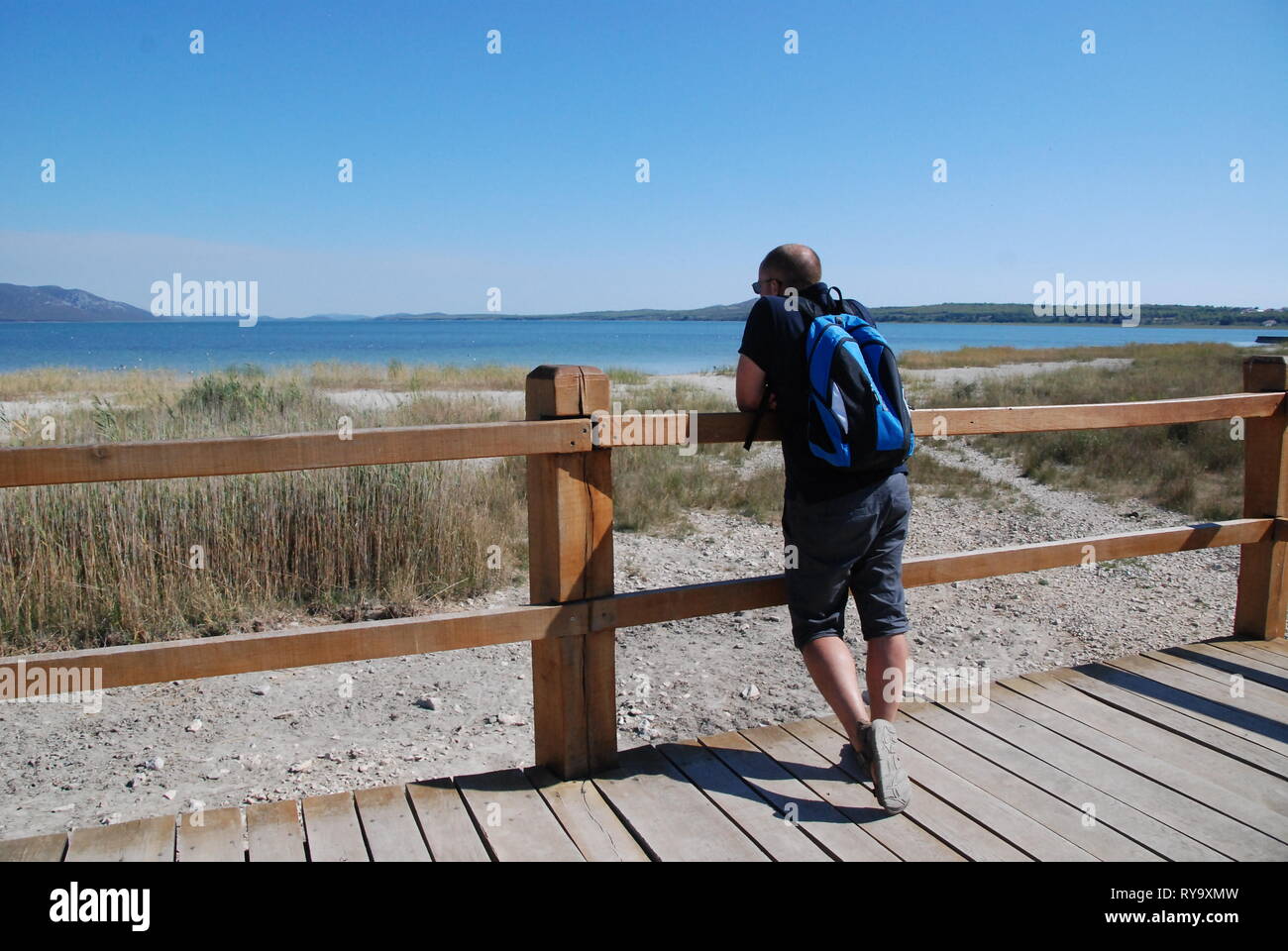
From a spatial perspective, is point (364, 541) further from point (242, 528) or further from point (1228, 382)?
point (1228, 382)

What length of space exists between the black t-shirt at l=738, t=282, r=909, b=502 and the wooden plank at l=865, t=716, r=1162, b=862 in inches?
39.3

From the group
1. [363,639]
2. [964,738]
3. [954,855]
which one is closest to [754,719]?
[964,738]

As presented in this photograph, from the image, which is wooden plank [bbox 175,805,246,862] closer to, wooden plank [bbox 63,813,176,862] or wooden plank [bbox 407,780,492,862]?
wooden plank [bbox 63,813,176,862]

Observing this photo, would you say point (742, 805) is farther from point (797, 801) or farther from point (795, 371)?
point (795, 371)

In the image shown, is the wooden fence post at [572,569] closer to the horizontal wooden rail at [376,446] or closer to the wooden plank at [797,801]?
the horizontal wooden rail at [376,446]

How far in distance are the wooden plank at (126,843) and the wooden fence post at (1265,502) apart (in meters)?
4.19

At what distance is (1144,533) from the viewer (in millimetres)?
3812

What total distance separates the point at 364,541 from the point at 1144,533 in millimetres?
4878

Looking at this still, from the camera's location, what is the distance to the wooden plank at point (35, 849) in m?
2.39

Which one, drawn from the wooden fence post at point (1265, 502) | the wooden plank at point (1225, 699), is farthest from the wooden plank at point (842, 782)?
the wooden fence post at point (1265, 502)
